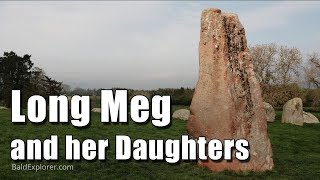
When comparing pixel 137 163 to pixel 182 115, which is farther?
pixel 182 115

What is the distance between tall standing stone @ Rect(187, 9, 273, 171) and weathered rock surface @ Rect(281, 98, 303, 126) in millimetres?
23466

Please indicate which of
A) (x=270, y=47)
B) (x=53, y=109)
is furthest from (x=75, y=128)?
(x=270, y=47)

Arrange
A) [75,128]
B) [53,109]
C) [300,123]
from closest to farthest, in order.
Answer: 1. [53,109]
2. [75,128]
3. [300,123]

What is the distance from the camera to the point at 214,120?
14773 mm

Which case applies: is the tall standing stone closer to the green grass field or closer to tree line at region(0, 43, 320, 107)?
the green grass field

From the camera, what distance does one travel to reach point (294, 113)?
37469 mm

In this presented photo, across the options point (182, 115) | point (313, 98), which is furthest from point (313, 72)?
point (182, 115)

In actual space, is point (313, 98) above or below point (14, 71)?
below

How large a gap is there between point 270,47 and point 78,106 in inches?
1839

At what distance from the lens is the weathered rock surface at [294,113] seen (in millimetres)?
37250

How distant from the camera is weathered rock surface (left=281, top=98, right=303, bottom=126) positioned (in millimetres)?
37250

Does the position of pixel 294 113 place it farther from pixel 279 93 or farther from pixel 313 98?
pixel 313 98

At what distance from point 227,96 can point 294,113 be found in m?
24.7

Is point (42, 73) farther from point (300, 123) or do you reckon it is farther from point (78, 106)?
point (78, 106)
